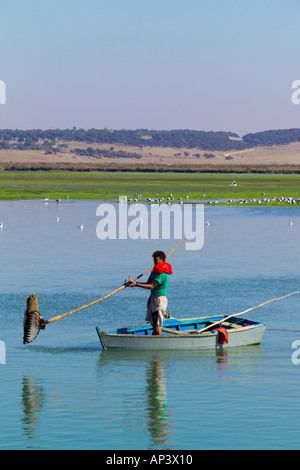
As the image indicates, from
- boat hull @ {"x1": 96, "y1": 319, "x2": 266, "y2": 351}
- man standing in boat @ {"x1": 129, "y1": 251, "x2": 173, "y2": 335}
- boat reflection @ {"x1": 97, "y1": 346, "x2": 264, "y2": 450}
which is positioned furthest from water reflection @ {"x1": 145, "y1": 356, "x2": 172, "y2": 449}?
man standing in boat @ {"x1": 129, "y1": 251, "x2": 173, "y2": 335}

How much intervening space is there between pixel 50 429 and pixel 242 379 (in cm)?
486

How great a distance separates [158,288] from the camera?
20.1 meters

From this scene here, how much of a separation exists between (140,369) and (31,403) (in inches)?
133

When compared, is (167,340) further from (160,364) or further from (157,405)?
(157,405)

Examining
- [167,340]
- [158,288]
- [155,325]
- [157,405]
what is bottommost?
[157,405]

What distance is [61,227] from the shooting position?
52.8 m

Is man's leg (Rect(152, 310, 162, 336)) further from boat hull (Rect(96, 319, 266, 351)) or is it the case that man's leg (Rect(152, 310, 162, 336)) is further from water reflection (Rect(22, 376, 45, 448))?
water reflection (Rect(22, 376, 45, 448))

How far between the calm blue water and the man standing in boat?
2.74 ft

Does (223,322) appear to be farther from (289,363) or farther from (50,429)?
(50,429)

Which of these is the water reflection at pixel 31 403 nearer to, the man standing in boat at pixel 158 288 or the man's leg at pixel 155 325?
the man standing in boat at pixel 158 288

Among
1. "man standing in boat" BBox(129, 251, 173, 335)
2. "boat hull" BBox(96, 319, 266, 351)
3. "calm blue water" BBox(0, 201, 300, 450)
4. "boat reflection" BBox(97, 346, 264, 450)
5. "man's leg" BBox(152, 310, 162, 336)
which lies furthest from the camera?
"man's leg" BBox(152, 310, 162, 336)

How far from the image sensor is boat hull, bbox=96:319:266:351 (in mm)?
20062

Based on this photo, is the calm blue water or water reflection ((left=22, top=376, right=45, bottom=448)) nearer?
the calm blue water

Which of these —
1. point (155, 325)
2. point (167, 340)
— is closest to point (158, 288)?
point (155, 325)
